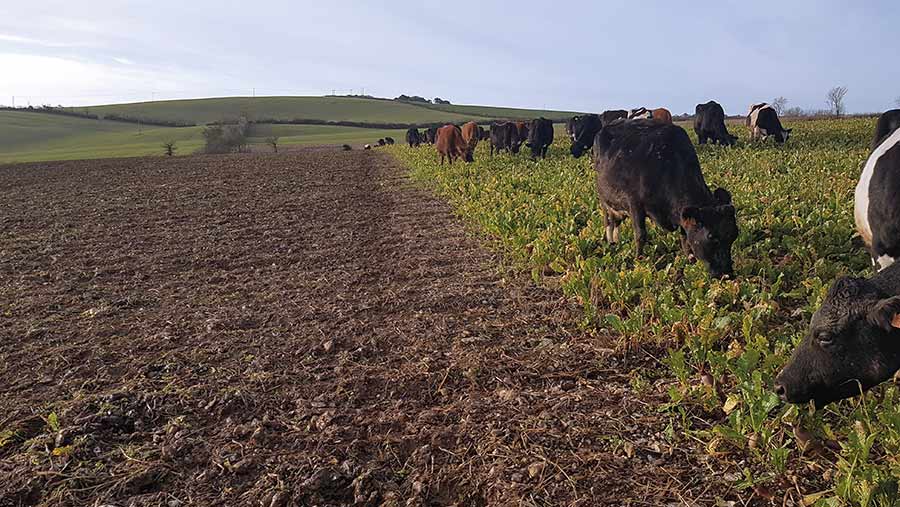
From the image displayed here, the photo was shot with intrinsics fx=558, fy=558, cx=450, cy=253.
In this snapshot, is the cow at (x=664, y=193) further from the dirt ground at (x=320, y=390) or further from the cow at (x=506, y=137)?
the cow at (x=506, y=137)

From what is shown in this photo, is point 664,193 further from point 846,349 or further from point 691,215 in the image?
point 846,349

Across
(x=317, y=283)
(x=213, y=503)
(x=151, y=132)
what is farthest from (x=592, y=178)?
(x=151, y=132)

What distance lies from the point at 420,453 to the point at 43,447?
2.61m

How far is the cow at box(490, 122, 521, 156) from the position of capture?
2796cm

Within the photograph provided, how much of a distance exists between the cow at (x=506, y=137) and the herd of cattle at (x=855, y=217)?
19242 mm

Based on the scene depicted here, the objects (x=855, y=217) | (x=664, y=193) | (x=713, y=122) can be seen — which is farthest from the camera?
(x=713, y=122)

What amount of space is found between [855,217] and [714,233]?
1.45 metres

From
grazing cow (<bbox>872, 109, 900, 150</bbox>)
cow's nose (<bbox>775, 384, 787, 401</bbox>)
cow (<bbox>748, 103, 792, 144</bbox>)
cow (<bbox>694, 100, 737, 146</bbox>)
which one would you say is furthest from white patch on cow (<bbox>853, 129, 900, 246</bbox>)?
cow (<bbox>748, 103, 792, 144</bbox>)

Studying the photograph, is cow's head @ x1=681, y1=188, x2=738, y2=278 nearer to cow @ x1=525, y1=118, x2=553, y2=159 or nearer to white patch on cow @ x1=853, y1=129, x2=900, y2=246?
white patch on cow @ x1=853, y1=129, x2=900, y2=246

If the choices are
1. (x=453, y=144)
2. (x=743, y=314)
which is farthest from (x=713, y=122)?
(x=743, y=314)

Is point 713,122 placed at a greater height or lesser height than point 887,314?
greater

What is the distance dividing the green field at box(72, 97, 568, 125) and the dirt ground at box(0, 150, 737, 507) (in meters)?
104

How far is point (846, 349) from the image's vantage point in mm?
3330

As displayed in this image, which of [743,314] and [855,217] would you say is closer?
[743,314]
